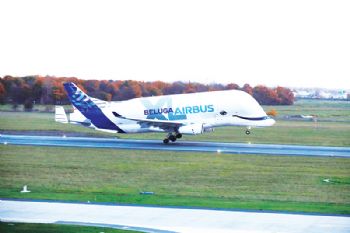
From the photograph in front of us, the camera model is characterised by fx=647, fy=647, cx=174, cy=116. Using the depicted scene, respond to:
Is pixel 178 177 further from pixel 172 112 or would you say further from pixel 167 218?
pixel 172 112

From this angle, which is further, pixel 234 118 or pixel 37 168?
pixel 234 118

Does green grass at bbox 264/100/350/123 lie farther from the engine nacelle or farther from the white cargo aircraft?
the engine nacelle

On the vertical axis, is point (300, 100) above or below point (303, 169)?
above

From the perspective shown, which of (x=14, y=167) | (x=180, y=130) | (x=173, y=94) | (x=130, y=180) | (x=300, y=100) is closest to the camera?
(x=130, y=180)

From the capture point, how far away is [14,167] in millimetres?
23859

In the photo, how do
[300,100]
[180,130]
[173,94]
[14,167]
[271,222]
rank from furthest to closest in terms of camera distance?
1. [300,100]
2. [173,94]
3. [180,130]
4. [14,167]
5. [271,222]

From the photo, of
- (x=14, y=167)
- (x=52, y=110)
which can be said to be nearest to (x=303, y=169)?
(x=14, y=167)

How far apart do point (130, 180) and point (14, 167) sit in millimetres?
4885

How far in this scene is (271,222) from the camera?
1536cm

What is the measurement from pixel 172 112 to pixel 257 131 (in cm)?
783

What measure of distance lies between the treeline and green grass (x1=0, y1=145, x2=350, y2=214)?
382 centimetres

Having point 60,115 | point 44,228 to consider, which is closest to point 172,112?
point 60,115

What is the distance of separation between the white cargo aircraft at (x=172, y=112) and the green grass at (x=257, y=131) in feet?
5.27

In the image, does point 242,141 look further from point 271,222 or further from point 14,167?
point 271,222
